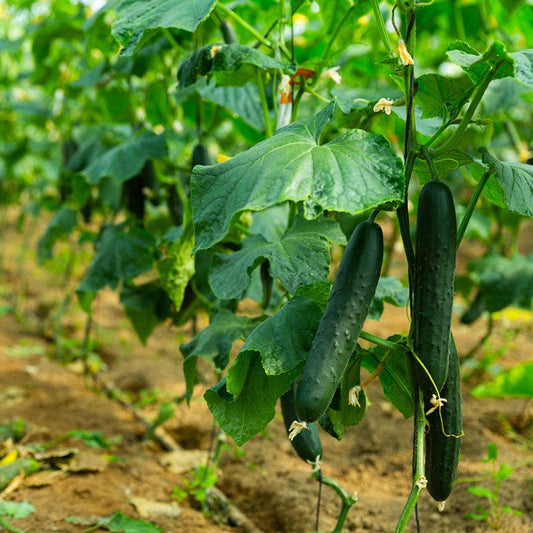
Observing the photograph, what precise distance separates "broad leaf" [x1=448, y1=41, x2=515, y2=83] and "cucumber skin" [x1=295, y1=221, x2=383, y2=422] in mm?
336

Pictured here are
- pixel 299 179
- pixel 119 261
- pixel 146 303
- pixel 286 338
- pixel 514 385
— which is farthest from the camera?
pixel 146 303

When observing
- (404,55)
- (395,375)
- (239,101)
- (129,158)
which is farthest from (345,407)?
(129,158)

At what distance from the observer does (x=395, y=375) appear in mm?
1529

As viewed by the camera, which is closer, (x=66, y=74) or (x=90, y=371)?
(x=90, y=371)

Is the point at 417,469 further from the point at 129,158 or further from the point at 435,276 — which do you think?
the point at 129,158

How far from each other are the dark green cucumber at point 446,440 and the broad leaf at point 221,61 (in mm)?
816

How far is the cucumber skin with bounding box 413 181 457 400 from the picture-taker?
1.27 m

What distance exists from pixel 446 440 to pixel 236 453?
1.61 m

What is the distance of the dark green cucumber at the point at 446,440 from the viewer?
1350 mm

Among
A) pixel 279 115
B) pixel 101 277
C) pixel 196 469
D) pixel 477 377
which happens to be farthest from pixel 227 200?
pixel 477 377

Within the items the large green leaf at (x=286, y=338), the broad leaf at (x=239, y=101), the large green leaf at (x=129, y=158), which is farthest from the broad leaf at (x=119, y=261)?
the large green leaf at (x=286, y=338)

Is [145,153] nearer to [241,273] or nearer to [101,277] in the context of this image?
[101,277]

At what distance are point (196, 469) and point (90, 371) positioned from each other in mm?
1350

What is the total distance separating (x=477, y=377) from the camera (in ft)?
11.7
